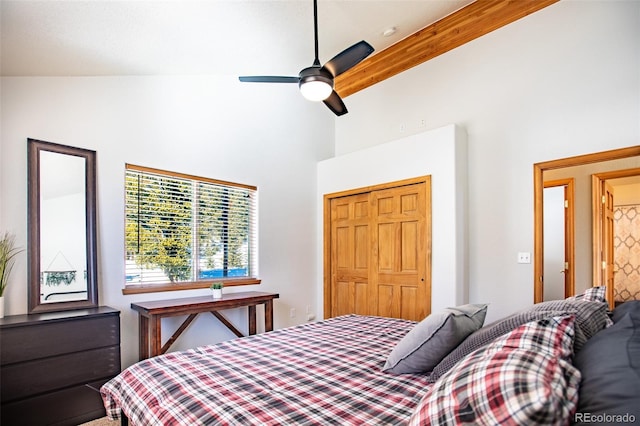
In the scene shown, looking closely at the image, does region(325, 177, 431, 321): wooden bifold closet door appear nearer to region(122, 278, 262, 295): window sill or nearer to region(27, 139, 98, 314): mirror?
region(122, 278, 262, 295): window sill

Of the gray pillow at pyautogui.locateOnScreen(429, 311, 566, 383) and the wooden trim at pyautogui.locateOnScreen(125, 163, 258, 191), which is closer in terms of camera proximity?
the gray pillow at pyautogui.locateOnScreen(429, 311, 566, 383)

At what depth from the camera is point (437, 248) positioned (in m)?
3.57

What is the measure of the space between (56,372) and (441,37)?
4.65m

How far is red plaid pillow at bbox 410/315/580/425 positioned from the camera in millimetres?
671

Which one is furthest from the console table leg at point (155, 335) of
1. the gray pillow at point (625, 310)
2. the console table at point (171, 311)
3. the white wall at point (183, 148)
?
the gray pillow at point (625, 310)

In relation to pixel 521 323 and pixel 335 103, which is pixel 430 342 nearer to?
pixel 521 323

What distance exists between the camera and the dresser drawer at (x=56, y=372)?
6.98ft

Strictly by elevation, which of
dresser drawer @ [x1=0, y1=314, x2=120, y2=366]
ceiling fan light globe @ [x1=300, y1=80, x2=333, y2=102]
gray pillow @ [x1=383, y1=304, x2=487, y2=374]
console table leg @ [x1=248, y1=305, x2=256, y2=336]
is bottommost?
console table leg @ [x1=248, y1=305, x2=256, y2=336]

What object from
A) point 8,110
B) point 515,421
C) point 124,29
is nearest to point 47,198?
point 8,110

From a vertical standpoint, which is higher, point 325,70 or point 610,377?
point 325,70

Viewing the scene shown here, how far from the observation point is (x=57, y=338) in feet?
7.59

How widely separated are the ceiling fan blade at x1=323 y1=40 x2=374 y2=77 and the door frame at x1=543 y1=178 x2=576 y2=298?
225 cm

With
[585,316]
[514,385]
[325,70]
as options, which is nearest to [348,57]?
[325,70]

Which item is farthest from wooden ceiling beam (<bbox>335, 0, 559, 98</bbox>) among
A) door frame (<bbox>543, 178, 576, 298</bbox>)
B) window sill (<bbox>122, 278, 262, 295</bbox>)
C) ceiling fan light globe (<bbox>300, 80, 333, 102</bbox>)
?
window sill (<bbox>122, 278, 262, 295</bbox>)
